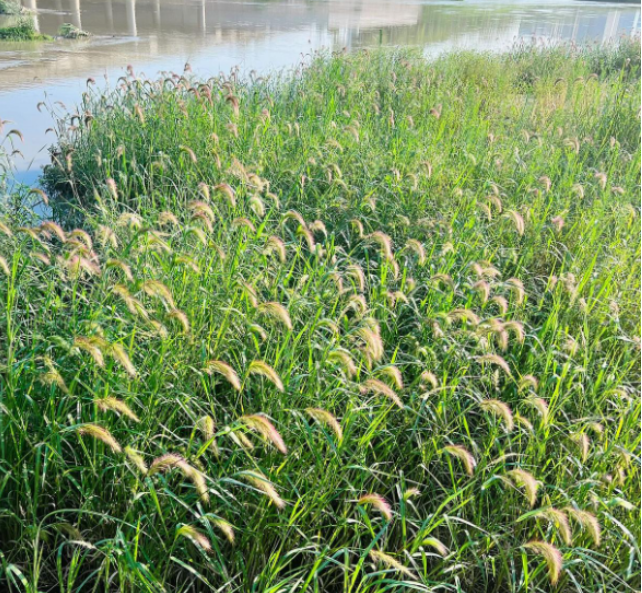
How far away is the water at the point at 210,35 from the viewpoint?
744 cm

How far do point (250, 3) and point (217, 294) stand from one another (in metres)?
21.1

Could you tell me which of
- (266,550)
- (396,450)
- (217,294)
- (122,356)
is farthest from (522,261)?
(122,356)

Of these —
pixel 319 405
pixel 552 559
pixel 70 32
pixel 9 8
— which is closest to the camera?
pixel 552 559

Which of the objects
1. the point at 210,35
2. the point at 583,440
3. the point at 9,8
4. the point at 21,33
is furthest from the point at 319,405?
the point at 9,8

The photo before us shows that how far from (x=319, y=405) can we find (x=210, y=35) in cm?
1269

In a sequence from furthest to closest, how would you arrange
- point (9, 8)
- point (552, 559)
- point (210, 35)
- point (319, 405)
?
point (9, 8) < point (210, 35) < point (319, 405) < point (552, 559)

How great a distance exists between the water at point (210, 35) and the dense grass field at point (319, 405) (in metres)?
2.80

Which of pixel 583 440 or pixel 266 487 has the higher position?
pixel 266 487

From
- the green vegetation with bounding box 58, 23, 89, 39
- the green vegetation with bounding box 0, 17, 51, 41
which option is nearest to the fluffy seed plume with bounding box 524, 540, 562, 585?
the green vegetation with bounding box 0, 17, 51, 41

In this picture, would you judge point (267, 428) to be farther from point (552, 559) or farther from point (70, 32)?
point (70, 32)

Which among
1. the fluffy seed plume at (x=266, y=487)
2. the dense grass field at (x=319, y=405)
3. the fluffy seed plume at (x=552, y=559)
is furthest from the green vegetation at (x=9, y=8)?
the fluffy seed plume at (x=552, y=559)

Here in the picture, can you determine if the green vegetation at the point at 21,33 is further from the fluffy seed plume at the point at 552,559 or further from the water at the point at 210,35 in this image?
the fluffy seed plume at the point at 552,559

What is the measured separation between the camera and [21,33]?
1091cm

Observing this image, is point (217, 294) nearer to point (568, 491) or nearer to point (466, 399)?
point (466, 399)
